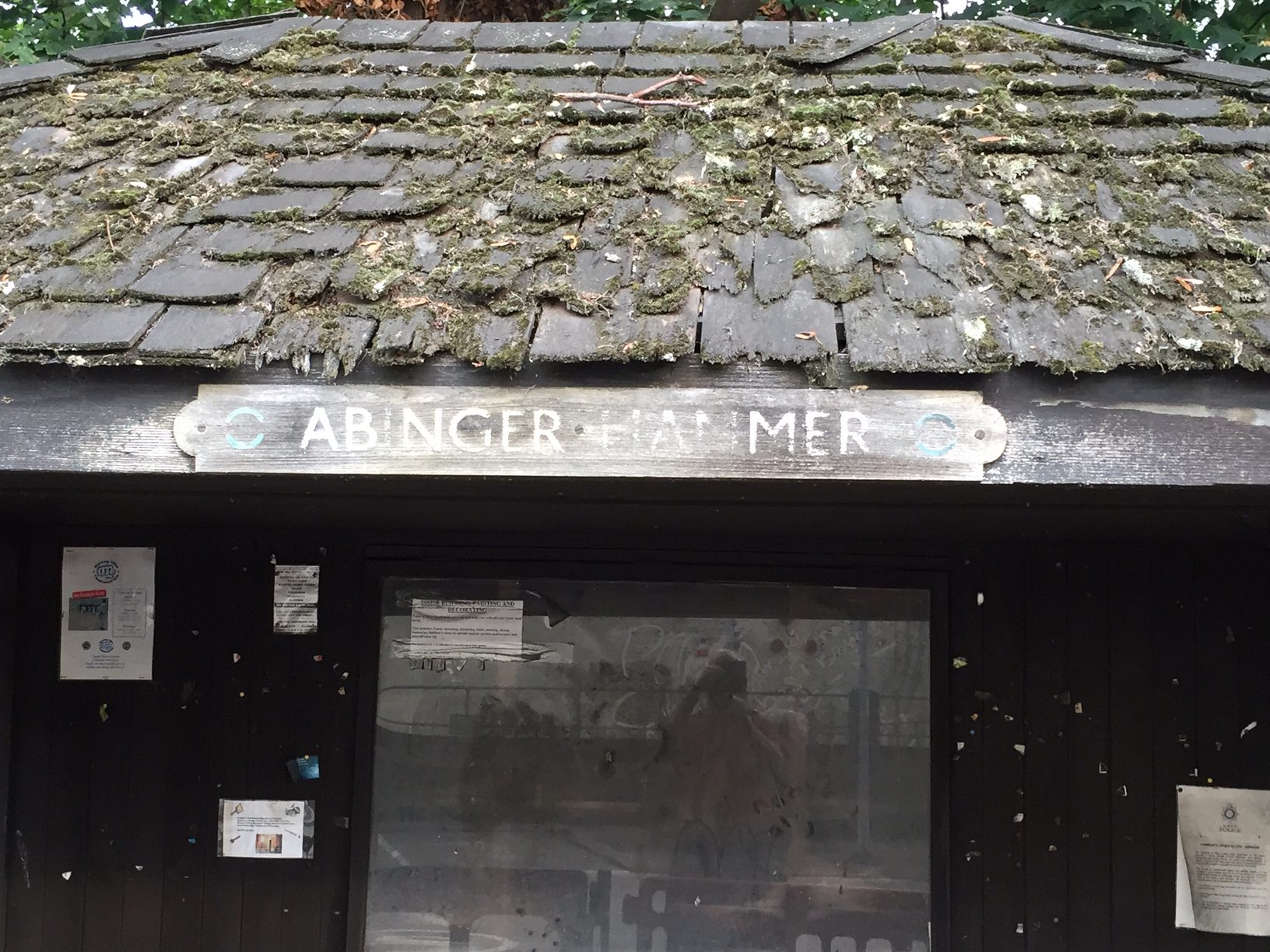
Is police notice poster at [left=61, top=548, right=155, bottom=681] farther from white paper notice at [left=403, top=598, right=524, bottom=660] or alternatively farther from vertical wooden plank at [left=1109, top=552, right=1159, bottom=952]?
vertical wooden plank at [left=1109, top=552, right=1159, bottom=952]

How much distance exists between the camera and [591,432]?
210 centimetres

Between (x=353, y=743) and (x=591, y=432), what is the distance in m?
1.87

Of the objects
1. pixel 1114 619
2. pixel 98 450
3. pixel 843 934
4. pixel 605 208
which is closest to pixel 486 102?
pixel 605 208

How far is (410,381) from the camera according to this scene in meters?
2.12

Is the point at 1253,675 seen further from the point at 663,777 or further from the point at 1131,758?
the point at 663,777

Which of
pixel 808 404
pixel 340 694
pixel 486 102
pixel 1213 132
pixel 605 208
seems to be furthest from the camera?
pixel 340 694

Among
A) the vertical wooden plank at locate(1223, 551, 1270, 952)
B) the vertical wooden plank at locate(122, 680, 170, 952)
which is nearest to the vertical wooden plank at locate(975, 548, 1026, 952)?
the vertical wooden plank at locate(1223, 551, 1270, 952)

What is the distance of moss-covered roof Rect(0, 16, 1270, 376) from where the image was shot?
2143 millimetres

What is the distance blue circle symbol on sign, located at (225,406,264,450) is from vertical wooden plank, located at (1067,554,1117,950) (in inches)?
104

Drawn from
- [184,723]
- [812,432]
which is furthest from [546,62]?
[184,723]

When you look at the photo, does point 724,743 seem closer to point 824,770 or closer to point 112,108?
point 824,770

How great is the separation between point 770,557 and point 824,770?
0.74 meters

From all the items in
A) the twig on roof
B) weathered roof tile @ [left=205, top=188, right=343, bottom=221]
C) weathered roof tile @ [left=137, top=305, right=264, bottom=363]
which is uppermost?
the twig on roof

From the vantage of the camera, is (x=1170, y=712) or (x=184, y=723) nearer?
(x=1170, y=712)
